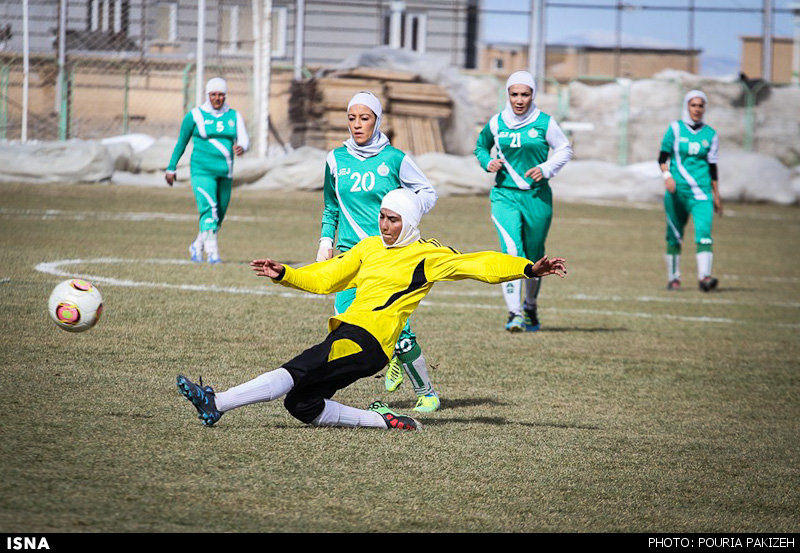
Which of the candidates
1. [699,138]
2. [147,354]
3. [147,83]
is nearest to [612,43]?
[147,83]

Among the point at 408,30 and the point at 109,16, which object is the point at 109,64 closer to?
the point at 109,16

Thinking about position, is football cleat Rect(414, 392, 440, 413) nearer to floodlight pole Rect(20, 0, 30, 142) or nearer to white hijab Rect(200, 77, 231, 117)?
white hijab Rect(200, 77, 231, 117)

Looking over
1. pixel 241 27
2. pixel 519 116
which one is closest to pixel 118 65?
pixel 241 27

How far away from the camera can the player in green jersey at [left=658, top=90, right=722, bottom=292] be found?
48.3ft

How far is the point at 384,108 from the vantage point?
2973 centimetres

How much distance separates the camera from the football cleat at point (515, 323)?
10.9m

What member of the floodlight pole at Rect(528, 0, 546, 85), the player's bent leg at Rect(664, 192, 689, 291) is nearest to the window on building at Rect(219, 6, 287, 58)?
the floodlight pole at Rect(528, 0, 546, 85)

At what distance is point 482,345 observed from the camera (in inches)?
397

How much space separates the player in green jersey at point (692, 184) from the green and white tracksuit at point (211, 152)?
17.9 ft

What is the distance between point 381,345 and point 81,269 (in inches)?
288

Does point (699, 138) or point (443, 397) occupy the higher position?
point (699, 138)

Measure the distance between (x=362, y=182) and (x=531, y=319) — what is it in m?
3.90

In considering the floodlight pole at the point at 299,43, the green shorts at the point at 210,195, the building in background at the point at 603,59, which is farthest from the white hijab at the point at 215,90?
the building in background at the point at 603,59

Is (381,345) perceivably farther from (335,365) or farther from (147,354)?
(147,354)
